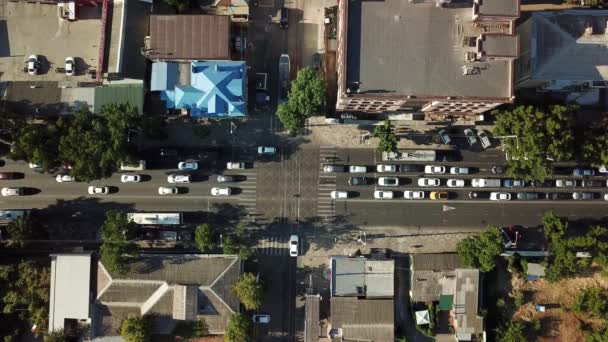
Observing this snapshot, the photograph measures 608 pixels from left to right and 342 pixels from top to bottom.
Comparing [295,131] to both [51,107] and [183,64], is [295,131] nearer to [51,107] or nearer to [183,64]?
[183,64]

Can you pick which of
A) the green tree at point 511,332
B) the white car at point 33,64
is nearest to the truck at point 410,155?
the green tree at point 511,332

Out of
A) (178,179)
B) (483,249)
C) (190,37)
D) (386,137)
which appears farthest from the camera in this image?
(178,179)

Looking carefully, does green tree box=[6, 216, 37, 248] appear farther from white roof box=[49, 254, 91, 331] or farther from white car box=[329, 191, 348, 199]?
white car box=[329, 191, 348, 199]

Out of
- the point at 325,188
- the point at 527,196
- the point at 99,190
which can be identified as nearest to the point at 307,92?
the point at 325,188

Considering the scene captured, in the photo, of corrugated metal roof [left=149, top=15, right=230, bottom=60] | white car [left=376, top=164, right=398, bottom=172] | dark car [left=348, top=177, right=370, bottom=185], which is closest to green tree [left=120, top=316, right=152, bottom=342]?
dark car [left=348, top=177, right=370, bottom=185]

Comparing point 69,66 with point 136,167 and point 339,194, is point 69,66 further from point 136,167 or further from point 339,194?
point 339,194

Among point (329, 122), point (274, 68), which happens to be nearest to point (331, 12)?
point (274, 68)
